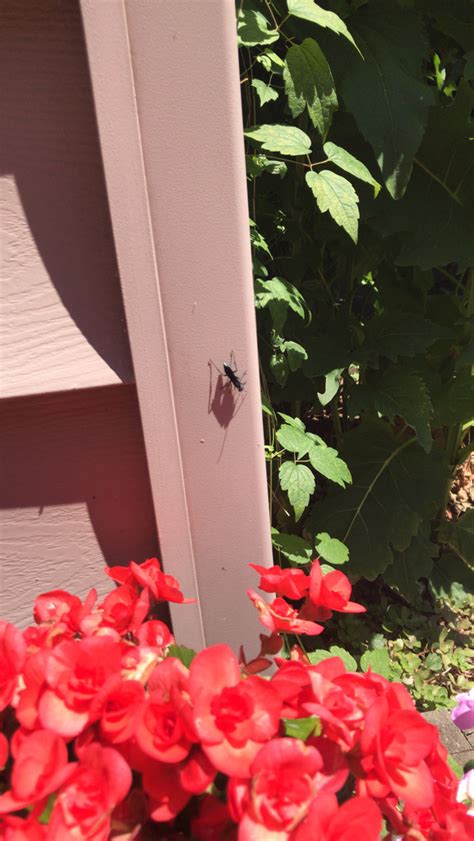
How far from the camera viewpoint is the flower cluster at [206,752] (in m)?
0.43

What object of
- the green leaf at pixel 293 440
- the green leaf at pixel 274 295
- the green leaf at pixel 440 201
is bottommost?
the green leaf at pixel 293 440

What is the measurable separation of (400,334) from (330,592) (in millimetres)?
868

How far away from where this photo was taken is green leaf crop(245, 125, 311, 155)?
3.26 feet

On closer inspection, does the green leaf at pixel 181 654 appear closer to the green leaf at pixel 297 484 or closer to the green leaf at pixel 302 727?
the green leaf at pixel 302 727

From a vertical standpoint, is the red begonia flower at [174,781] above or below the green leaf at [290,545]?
above

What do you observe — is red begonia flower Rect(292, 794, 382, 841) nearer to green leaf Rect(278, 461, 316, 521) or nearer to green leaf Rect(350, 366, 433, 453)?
green leaf Rect(278, 461, 316, 521)

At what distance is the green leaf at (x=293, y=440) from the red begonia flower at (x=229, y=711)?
0.80 metres

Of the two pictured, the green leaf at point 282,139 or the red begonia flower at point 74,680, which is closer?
the red begonia flower at point 74,680

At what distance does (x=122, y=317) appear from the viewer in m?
0.82

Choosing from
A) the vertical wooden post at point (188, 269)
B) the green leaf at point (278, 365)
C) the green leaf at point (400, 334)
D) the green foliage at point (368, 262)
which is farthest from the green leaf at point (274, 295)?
the vertical wooden post at point (188, 269)

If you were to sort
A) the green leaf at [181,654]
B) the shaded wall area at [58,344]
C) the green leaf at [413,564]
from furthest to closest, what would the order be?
1. the green leaf at [413,564]
2. the shaded wall area at [58,344]
3. the green leaf at [181,654]

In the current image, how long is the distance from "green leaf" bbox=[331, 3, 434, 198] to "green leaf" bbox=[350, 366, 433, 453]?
1.44 ft

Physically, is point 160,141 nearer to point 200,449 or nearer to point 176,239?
point 176,239

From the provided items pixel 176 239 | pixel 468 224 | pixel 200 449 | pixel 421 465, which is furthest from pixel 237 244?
pixel 421 465
